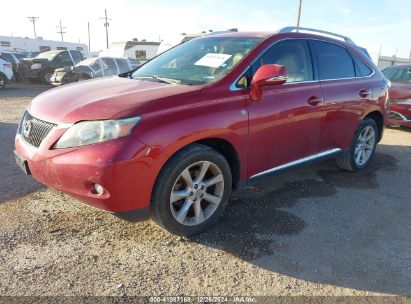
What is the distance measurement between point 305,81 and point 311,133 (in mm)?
572

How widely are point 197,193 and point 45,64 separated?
59.5 ft

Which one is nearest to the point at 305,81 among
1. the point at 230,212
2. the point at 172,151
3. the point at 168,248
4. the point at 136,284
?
the point at 230,212

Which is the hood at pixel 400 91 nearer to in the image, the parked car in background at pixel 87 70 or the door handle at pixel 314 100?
the door handle at pixel 314 100

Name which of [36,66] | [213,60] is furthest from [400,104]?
[36,66]

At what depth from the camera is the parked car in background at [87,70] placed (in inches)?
630

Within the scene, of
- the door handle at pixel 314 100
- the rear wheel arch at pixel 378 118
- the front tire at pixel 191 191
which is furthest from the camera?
the rear wheel arch at pixel 378 118

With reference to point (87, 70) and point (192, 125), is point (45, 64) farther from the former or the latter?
point (192, 125)

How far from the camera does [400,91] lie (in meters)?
7.98

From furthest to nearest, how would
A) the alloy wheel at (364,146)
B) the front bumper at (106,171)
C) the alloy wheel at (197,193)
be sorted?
the alloy wheel at (364,146), the alloy wheel at (197,193), the front bumper at (106,171)

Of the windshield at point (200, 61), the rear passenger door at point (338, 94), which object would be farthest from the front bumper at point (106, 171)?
the rear passenger door at point (338, 94)

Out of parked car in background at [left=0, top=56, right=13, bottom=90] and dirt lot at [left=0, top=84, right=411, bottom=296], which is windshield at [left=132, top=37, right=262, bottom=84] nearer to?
dirt lot at [left=0, top=84, right=411, bottom=296]

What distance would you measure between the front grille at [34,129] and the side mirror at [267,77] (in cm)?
172

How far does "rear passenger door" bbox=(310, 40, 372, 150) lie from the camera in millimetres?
4254

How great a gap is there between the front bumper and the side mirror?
1.14 m
